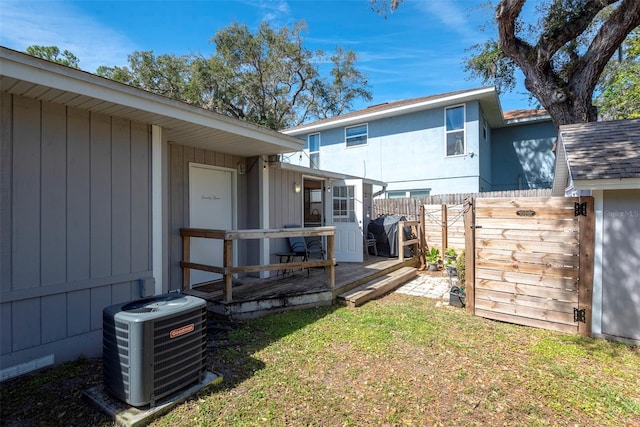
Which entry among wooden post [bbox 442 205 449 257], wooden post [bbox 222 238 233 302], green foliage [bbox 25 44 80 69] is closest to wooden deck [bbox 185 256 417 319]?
wooden post [bbox 222 238 233 302]

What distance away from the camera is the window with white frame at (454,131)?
10.4 meters

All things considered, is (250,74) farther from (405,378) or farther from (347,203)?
(405,378)

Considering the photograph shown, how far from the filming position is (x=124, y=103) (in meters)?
3.17

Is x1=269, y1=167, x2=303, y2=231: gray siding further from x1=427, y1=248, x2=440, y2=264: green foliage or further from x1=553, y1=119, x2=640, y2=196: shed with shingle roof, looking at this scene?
x1=553, y1=119, x2=640, y2=196: shed with shingle roof

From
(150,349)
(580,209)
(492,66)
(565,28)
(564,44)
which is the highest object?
(492,66)

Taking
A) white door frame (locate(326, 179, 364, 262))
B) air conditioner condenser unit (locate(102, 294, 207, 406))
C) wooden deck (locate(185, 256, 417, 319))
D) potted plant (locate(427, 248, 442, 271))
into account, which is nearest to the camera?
air conditioner condenser unit (locate(102, 294, 207, 406))

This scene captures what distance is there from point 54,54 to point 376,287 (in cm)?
2495

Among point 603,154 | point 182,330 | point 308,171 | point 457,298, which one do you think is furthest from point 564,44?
point 182,330

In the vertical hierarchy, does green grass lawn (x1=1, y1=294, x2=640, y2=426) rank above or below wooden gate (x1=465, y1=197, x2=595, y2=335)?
below

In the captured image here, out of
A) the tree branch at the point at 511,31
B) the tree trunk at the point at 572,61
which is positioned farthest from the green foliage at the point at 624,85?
the tree branch at the point at 511,31

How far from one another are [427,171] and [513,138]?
4666 mm

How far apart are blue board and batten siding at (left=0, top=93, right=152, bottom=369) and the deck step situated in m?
3.01

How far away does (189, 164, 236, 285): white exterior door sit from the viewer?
519 centimetres

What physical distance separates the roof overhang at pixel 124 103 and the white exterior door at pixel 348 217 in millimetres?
2987
